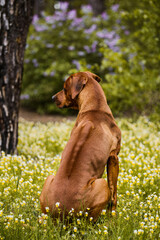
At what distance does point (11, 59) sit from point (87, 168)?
2888mm

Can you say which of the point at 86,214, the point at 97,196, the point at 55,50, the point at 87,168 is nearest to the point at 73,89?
the point at 87,168

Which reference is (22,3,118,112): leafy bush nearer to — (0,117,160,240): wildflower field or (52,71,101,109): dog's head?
(0,117,160,240): wildflower field

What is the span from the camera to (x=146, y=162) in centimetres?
399

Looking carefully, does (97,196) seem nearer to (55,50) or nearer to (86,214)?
(86,214)

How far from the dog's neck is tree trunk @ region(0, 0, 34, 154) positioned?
78.3 inches

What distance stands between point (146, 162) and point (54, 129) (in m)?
3.29

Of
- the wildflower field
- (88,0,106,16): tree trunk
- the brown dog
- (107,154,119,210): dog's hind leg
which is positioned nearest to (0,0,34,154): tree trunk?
the wildflower field

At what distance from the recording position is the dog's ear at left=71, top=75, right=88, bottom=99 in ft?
10.4

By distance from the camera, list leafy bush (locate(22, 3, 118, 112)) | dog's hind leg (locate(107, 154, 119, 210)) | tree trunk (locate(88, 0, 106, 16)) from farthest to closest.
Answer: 1. tree trunk (locate(88, 0, 106, 16))
2. leafy bush (locate(22, 3, 118, 112))
3. dog's hind leg (locate(107, 154, 119, 210))

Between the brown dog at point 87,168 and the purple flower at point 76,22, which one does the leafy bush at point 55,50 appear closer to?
the purple flower at point 76,22

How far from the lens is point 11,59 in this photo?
4770 millimetres

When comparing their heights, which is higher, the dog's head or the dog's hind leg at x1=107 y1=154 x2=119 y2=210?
the dog's head

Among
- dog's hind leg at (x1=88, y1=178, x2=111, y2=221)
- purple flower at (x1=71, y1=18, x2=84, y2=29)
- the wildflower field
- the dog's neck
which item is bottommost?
the wildflower field

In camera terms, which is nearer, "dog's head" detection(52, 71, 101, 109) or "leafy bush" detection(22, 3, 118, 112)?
"dog's head" detection(52, 71, 101, 109)
